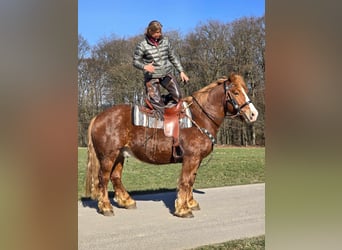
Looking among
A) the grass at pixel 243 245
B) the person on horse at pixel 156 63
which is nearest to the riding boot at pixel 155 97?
the person on horse at pixel 156 63

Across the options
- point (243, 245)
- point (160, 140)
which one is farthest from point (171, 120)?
point (243, 245)

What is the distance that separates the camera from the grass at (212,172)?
279cm

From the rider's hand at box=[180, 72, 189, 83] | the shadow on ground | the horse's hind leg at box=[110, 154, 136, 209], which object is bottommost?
the shadow on ground

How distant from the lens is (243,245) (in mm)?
2533

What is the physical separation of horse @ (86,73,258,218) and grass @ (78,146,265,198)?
0.12 metres

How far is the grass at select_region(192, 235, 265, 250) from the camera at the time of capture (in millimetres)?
2474

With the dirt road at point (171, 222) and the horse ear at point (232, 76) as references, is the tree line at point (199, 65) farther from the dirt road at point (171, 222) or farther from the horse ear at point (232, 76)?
the dirt road at point (171, 222)

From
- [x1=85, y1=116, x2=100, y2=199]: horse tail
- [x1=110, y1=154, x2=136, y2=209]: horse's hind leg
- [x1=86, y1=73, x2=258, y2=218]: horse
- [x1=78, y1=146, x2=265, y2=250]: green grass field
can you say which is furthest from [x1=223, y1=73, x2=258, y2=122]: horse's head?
[x1=85, y1=116, x2=100, y2=199]: horse tail

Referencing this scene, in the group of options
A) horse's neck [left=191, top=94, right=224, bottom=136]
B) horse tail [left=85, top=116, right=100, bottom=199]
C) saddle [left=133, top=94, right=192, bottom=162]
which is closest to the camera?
horse tail [left=85, top=116, right=100, bottom=199]

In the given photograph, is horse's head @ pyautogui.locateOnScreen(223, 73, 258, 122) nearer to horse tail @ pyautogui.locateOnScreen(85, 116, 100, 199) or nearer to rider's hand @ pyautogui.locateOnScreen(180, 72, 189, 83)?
rider's hand @ pyautogui.locateOnScreen(180, 72, 189, 83)

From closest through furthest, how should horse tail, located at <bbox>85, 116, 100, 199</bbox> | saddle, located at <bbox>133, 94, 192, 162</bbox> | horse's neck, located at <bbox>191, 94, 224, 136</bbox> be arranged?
horse tail, located at <bbox>85, 116, 100, 199</bbox> < saddle, located at <bbox>133, 94, 192, 162</bbox> < horse's neck, located at <bbox>191, 94, 224, 136</bbox>

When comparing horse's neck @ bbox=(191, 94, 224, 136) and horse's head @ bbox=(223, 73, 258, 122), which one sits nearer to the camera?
horse's head @ bbox=(223, 73, 258, 122)
